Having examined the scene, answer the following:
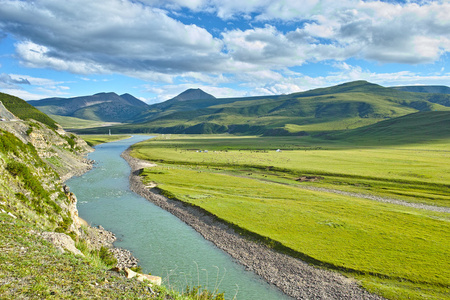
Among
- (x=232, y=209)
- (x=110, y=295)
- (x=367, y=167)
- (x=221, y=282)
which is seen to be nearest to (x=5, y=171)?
(x=110, y=295)

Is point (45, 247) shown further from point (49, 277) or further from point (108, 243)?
point (108, 243)

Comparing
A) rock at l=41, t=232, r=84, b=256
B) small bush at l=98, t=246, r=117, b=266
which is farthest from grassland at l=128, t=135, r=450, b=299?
rock at l=41, t=232, r=84, b=256

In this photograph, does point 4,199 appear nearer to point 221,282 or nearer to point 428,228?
point 221,282

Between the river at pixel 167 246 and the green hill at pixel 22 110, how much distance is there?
4996 inches

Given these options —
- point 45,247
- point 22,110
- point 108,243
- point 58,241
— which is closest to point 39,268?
point 45,247

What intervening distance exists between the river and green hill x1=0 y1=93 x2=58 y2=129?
416ft

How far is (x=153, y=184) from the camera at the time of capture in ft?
255

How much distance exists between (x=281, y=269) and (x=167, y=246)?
16.6 meters

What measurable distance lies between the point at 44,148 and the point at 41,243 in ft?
267

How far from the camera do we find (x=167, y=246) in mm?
38375

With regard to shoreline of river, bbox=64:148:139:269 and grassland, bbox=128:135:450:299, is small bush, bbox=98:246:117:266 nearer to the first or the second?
shoreline of river, bbox=64:148:139:269

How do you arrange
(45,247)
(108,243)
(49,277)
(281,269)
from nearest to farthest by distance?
(49,277), (45,247), (281,269), (108,243)

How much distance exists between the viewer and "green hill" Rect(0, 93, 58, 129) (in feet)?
537

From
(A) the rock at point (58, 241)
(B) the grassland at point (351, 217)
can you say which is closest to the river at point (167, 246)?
(B) the grassland at point (351, 217)
